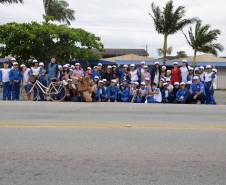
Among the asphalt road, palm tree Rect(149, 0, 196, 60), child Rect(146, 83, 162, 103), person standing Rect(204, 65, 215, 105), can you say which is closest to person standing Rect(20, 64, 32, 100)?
child Rect(146, 83, 162, 103)

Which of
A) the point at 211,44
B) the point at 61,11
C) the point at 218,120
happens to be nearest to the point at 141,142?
the point at 218,120

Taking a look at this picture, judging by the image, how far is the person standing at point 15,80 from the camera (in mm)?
18297

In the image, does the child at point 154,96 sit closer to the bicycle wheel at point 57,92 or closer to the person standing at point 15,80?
the bicycle wheel at point 57,92

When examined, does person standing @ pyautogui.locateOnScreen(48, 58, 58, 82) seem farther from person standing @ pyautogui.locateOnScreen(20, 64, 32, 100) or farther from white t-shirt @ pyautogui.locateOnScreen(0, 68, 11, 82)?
white t-shirt @ pyautogui.locateOnScreen(0, 68, 11, 82)

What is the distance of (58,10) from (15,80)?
2273 cm

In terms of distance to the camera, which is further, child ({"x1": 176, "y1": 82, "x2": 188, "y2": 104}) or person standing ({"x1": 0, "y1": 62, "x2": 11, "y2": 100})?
person standing ({"x1": 0, "y1": 62, "x2": 11, "y2": 100})

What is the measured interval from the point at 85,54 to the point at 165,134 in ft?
82.7

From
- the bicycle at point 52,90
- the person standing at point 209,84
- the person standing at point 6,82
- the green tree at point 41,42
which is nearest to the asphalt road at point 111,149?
the bicycle at point 52,90

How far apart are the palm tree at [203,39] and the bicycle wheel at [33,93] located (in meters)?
25.5

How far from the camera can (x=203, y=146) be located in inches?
311

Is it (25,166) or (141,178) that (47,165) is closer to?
(25,166)

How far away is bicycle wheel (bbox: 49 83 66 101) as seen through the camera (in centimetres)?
1791

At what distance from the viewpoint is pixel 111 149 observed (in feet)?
24.7

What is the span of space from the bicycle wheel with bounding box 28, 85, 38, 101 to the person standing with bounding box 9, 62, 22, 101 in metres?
0.53
